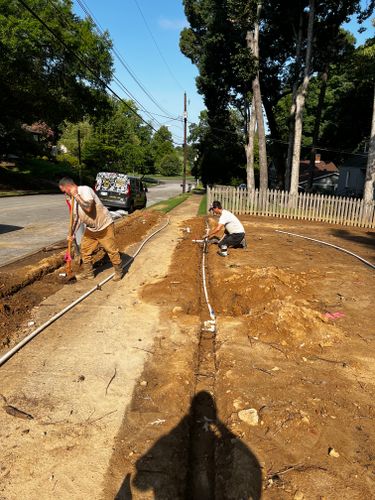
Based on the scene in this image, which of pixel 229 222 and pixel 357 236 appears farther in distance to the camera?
pixel 357 236

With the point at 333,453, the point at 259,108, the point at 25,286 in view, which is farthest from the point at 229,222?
the point at 259,108

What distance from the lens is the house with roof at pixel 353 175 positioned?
39.5 meters

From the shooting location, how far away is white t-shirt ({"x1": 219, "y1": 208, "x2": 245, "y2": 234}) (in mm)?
9736

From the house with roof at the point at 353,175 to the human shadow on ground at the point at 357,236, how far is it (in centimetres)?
2371

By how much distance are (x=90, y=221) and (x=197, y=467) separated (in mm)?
4664

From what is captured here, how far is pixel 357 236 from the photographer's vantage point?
15367mm

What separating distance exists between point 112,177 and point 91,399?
16.5 m

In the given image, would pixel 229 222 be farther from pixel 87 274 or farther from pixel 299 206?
pixel 299 206

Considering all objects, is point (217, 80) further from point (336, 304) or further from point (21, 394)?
point (21, 394)

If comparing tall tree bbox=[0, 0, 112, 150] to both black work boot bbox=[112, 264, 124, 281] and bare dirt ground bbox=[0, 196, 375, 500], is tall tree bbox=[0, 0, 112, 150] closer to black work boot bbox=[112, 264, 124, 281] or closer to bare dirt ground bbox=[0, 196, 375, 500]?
black work boot bbox=[112, 264, 124, 281]

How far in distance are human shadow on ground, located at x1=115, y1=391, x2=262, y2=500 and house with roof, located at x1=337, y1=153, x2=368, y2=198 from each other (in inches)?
1517

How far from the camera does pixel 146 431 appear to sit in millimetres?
3326

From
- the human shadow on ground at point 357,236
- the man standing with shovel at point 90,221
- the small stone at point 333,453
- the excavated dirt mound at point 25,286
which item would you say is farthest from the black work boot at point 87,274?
the human shadow on ground at point 357,236

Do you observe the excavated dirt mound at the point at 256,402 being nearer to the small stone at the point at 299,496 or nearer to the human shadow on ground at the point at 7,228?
the small stone at the point at 299,496
